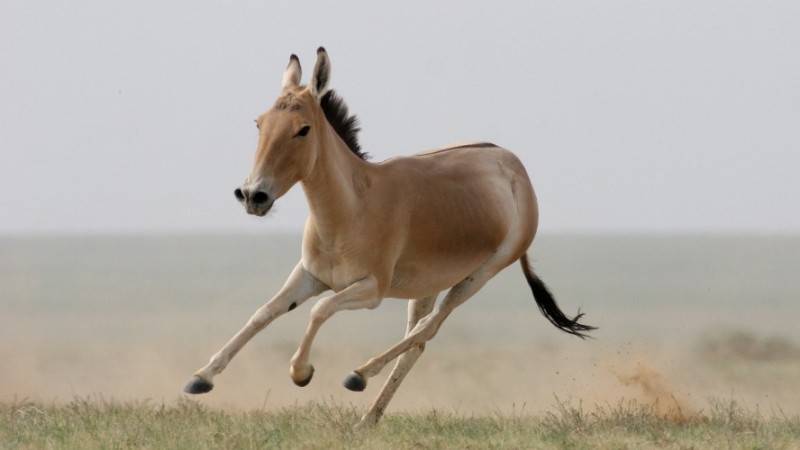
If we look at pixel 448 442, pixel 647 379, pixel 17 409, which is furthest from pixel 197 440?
pixel 647 379

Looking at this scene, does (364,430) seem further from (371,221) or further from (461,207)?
(461,207)

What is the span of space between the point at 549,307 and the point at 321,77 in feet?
11.9

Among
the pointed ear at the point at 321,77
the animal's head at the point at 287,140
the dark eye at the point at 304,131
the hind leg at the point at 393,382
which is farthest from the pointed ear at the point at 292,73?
the hind leg at the point at 393,382

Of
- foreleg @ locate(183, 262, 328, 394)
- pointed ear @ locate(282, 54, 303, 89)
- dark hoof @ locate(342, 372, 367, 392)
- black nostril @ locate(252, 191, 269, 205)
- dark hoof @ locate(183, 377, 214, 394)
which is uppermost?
pointed ear @ locate(282, 54, 303, 89)

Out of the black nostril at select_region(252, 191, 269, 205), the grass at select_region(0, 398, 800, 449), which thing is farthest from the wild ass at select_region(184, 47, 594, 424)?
the grass at select_region(0, 398, 800, 449)

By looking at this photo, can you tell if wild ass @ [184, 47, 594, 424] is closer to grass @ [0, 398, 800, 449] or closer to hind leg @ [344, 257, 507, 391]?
hind leg @ [344, 257, 507, 391]

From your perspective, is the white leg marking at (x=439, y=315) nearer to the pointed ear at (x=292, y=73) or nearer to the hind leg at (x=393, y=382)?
the hind leg at (x=393, y=382)

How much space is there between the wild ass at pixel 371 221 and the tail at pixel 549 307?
24.9 inches

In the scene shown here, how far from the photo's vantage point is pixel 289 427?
9734mm

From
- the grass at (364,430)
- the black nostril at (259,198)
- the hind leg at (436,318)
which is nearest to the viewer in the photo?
the black nostril at (259,198)

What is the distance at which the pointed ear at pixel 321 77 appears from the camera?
9250 mm

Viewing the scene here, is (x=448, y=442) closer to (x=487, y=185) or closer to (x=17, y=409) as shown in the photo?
(x=487, y=185)

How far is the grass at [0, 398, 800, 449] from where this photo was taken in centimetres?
904

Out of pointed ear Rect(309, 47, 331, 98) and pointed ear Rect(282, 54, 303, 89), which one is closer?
pointed ear Rect(309, 47, 331, 98)
